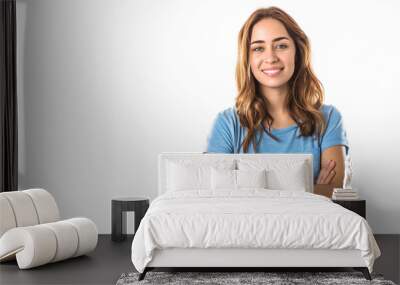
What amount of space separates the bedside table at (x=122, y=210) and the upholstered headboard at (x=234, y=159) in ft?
1.20

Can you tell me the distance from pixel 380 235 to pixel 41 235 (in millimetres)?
3693

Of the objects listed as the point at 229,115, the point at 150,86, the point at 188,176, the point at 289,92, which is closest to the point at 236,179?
the point at 188,176

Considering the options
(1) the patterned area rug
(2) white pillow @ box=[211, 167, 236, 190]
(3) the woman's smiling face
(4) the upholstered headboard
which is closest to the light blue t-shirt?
(4) the upholstered headboard

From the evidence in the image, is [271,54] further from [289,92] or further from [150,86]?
[150,86]

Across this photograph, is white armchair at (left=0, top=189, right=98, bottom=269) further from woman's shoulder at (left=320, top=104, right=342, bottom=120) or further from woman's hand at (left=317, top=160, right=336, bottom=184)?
woman's shoulder at (left=320, top=104, right=342, bottom=120)

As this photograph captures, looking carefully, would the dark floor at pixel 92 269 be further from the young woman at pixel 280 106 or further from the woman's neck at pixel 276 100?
the woman's neck at pixel 276 100

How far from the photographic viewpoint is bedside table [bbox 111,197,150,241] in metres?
6.49

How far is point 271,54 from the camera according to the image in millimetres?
6840

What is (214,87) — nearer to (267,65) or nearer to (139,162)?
(267,65)

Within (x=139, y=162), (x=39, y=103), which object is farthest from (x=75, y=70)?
(x=139, y=162)

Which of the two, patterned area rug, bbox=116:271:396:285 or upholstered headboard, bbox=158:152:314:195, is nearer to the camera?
patterned area rug, bbox=116:271:396:285

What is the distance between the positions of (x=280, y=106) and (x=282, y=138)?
1.12ft

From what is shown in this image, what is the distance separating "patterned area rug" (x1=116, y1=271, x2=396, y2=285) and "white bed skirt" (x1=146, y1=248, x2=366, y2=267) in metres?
0.11

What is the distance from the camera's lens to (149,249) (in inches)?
179
